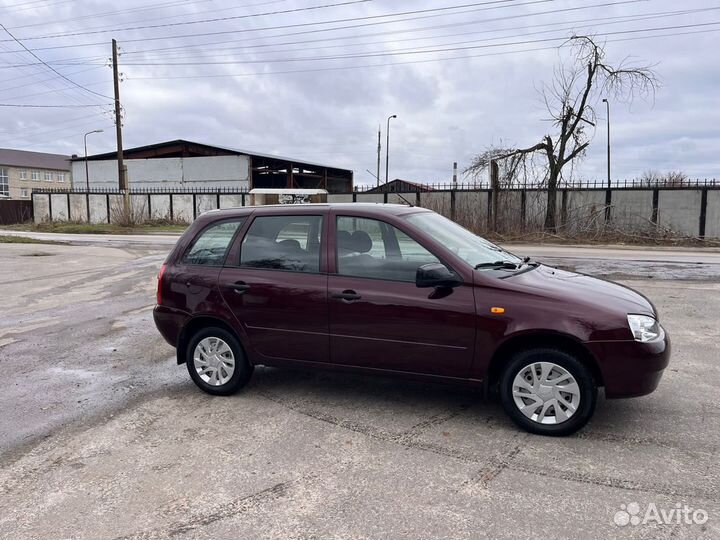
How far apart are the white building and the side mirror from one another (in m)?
45.3

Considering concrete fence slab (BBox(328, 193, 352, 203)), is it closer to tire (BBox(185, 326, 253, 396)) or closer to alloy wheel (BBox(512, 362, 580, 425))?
tire (BBox(185, 326, 253, 396))

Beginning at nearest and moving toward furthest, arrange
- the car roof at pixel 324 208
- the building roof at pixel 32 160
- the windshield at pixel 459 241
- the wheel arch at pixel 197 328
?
1. the windshield at pixel 459 241
2. the car roof at pixel 324 208
3. the wheel arch at pixel 197 328
4. the building roof at pixel 32 160

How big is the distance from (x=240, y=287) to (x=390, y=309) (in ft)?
4.56

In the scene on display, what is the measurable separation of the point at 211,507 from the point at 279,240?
2.38m

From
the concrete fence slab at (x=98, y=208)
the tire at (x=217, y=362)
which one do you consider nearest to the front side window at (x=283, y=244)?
the tire at (x=217, y=362)

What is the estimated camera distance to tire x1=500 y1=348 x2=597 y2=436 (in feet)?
13.0

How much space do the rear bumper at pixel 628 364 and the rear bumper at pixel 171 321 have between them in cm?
345

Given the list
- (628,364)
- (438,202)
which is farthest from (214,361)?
(438,202)

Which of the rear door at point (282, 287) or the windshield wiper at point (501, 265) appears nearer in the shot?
the windshield wiper at point (501, 265)

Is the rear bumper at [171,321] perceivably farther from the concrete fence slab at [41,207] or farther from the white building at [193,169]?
the concrete fence slab at [41,207]

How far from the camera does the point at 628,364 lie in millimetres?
3889

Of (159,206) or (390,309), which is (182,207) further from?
(390,309)

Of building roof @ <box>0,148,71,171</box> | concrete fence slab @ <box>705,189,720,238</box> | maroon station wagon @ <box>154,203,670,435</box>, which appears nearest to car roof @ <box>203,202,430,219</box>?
maroon station wagon @ <box>154,203,670,435</box>

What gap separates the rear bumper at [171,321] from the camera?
5.16 meters
